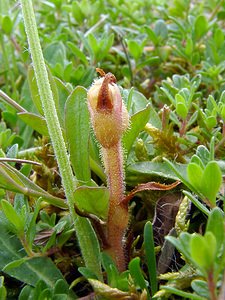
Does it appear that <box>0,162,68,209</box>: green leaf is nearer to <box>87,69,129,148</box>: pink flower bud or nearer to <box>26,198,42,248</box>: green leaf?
<box>26,198,42,248</box>: green leaf

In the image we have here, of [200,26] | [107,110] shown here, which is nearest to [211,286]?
[107,110]

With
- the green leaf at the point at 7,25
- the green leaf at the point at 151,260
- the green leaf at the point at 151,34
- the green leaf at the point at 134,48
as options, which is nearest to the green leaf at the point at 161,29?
the green leaf at the point at 151,34

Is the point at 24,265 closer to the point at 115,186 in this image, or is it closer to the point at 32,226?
the point at 32,226

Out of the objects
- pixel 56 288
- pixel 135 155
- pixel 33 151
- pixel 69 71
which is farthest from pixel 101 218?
pixel 69 71

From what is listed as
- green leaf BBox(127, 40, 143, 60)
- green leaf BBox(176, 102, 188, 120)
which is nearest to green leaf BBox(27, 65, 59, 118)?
green leaf BBox(176, 102, 188, 120)

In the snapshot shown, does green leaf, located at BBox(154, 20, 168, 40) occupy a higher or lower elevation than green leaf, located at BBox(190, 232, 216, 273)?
higher
